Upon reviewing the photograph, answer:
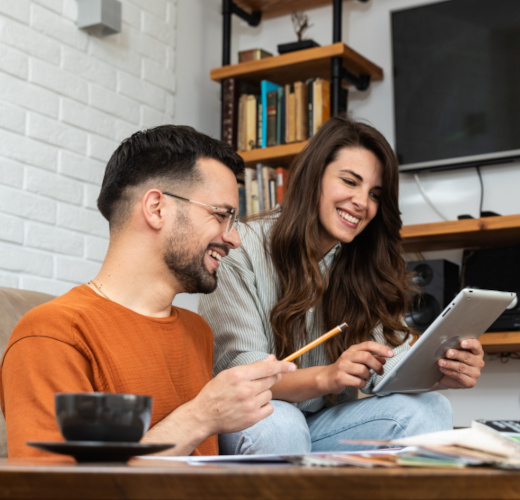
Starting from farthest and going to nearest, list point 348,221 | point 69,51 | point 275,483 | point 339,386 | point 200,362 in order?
point 69,51, point 348,221, point 339,386, point 200,362, point 275,483

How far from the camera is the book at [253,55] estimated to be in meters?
3.09

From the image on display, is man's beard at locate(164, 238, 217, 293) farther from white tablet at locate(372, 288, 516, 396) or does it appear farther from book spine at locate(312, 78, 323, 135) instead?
book spine at locate(312, 78, 323, 135)

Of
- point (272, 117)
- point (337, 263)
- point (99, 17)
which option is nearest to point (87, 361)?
point (337, 263)

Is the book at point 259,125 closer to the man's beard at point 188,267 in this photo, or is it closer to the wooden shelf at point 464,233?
the wooden shelf at point 464,233

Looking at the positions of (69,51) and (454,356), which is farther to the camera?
(69,51)

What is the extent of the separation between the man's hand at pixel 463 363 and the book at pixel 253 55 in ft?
6.07

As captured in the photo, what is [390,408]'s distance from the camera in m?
1.53

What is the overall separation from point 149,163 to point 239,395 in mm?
532

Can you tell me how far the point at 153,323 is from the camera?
1251mm

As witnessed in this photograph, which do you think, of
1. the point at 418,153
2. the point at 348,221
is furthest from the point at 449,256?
the point at 348,221

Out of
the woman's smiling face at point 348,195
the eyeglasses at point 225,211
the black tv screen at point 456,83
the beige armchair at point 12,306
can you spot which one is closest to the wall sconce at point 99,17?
the black tv screen at point 456,83

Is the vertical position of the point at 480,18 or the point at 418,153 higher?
the point at 480,18

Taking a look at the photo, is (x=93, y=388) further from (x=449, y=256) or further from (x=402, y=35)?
(x=402, y=35)

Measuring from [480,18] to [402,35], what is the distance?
30cm
